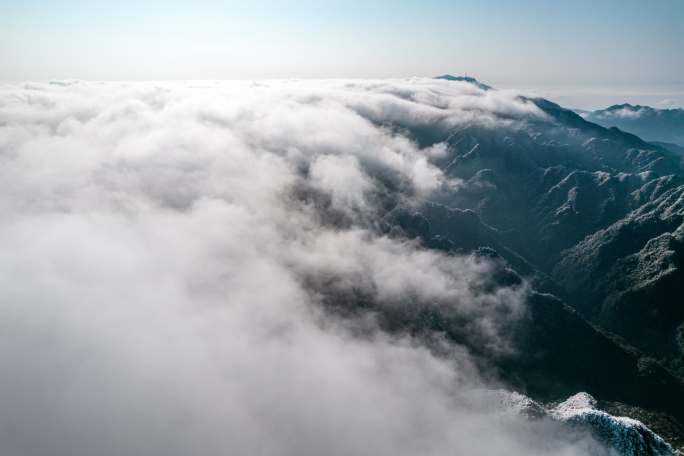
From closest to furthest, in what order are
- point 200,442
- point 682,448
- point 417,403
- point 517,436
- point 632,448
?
point 632,448, point 517,436, point 682,448, point 200,442, point 417,403

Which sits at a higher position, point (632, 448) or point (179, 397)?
point (632, 448)

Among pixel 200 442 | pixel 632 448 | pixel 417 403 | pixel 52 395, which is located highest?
pixel 632 448

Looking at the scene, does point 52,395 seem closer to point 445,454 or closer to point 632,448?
point 445,454

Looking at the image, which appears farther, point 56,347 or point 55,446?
point 56,347

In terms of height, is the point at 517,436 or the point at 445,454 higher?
the point at 517,436

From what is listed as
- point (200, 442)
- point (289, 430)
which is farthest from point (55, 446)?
point (289, 430)

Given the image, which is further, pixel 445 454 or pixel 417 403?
pixel 417 403

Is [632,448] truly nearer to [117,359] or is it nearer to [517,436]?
[517,436]

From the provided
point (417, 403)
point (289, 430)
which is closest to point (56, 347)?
point (289, 430)

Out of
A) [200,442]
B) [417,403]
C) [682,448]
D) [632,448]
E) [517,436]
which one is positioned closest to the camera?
[632,448]
